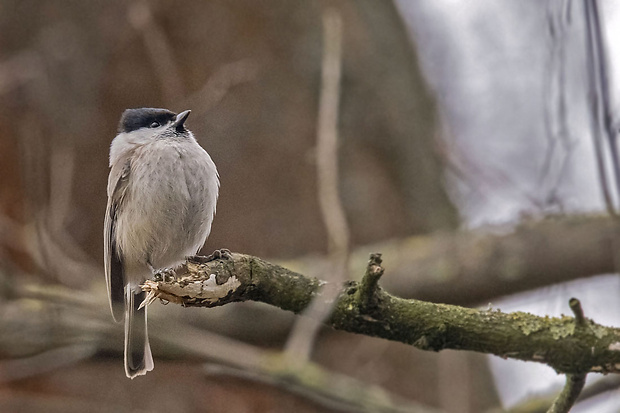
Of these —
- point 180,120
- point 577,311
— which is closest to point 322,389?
point 577,311

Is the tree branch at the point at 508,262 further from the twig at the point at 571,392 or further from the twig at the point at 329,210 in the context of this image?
the twig at the point at 571,392

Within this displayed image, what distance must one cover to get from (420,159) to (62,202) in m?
3.64

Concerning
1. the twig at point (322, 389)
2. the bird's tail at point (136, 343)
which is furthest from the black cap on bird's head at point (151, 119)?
the twig at point (322, 389)

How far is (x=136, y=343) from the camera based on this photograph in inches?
164

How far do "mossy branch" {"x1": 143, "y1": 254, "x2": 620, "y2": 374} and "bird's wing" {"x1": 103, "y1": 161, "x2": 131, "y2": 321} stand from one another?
1576mm

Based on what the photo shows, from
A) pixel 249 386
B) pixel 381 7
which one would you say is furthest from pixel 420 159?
pixel 249 386

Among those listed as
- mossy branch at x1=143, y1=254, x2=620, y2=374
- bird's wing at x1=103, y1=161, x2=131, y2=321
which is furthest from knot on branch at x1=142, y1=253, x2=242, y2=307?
bird's wing at x1=103, y1=161, x2=131, y2=321

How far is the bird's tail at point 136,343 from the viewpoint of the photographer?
4.03m

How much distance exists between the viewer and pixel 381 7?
7.56 metres

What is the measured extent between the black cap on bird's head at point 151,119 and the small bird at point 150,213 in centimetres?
1

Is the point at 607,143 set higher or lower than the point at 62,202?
higher

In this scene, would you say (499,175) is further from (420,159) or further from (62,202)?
(62,202)

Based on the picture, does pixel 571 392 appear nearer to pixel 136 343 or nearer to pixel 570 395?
pixel 570 395

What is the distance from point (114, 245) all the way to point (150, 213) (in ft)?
1.73
